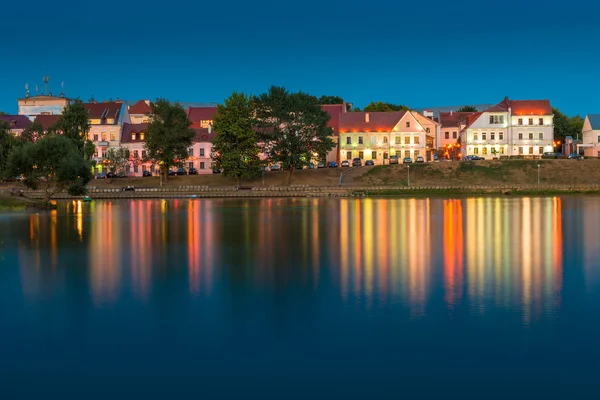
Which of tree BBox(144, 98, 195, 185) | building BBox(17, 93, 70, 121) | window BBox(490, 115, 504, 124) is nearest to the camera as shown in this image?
tree BBox(144, 98, 195, 185)

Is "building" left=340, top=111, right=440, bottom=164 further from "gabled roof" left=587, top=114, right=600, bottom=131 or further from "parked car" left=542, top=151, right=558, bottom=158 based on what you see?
"gabled roof" left=587, top=114, right=600, bottom=131

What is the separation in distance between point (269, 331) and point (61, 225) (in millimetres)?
33306

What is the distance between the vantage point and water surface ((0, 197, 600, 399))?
13867 millimetres

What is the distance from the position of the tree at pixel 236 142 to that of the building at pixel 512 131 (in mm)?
39009

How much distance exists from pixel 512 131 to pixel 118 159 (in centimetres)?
5813

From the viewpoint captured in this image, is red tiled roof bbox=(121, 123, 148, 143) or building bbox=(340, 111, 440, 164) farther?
building bbox=(340, 111, 440, 164)

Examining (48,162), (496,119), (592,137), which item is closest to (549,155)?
(496,119)

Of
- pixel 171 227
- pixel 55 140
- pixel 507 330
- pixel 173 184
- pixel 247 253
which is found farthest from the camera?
pixel 173 184

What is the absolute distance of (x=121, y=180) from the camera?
9606cm

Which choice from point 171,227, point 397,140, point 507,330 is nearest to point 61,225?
point 171,227

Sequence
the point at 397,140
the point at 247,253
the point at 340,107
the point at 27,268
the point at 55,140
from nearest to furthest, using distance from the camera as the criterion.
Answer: the point at 27,268 < the point at 247,253 < the point at 55,140 < the point at 397,140 < the point at 340,107

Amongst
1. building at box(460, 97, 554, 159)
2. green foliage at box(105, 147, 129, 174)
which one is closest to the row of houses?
building at box(460, 97, 554, 159)

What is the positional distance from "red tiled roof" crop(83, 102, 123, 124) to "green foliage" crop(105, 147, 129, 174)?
10996 mm

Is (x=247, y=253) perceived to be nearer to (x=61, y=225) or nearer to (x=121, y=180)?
(x=61, y=225)
